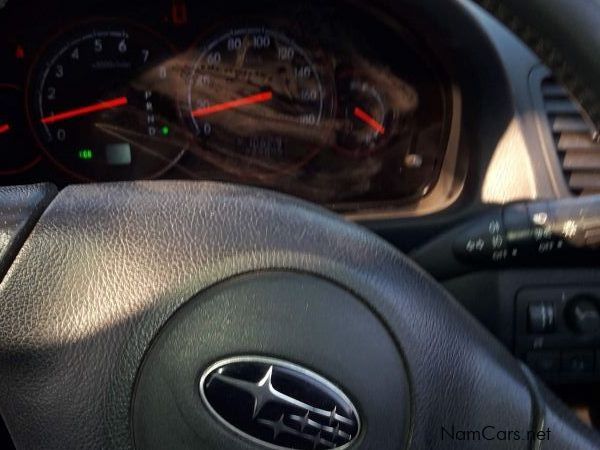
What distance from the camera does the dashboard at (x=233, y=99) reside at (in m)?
1.95

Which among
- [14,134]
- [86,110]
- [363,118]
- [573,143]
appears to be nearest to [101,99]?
Answer: [86,110]

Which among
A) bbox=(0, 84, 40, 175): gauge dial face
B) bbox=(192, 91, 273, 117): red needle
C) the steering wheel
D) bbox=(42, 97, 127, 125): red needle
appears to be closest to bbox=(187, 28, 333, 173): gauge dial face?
bbox=(192, 91, 273, 117): red needle

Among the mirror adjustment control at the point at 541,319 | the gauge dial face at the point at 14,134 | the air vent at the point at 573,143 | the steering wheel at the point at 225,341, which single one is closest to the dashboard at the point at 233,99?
the gauge dial face at the point at 14,134

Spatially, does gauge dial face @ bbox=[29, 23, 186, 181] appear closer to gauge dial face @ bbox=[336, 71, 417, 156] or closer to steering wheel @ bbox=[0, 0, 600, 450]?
gauge dial face @ bbox=[336, 71, 417, 156]

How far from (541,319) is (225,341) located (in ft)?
3.09

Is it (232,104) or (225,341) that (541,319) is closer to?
(232,104)

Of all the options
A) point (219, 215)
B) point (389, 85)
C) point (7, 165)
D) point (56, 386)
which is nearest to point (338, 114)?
point (389, 85)

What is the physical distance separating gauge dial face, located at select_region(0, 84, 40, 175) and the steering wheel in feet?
3.22

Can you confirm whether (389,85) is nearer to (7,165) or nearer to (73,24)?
(73,24)

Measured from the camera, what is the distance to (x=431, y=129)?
2004 millimetres

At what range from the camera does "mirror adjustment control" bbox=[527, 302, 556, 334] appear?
174 centimetres

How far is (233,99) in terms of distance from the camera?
78.8 inches

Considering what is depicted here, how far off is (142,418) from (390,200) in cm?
113

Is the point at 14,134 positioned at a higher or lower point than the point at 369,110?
lower
